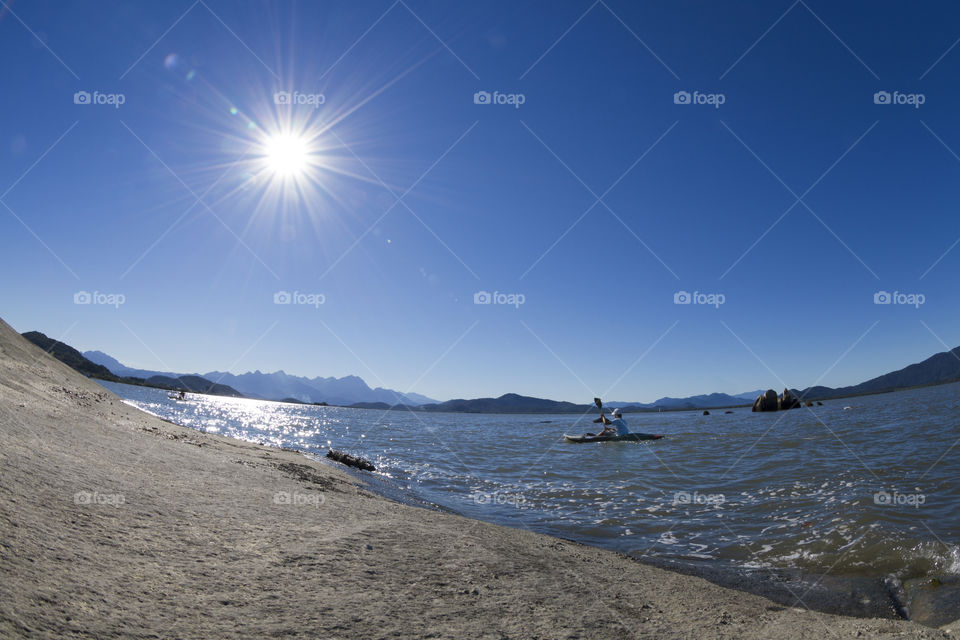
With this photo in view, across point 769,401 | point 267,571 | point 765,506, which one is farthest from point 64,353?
point 769,401

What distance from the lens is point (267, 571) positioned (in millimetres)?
3609

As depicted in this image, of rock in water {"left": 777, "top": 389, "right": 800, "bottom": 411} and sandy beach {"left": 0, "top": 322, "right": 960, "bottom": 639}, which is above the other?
rock in water {"left": 777, "top": 389, "right": 800, "bottom": 411}

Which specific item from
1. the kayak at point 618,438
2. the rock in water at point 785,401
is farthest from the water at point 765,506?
the rock in water at point 785,401

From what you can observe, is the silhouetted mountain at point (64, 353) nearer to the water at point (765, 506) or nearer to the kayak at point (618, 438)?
the kayak at point (618, 438)

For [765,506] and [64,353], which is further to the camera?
[64,353]

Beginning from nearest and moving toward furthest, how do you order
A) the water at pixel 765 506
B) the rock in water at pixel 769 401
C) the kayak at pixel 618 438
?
the water at pixel 765 506 < the kayak at pixel 618 438 < the rock in water at pixel 769 401

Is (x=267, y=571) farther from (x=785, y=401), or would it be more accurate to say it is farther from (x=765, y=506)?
(x=785, y=401)

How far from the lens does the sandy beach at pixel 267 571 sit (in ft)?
8.92

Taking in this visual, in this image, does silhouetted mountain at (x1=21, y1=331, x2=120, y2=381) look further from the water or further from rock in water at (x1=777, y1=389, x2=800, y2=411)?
rock in water at (x1=777, y1=389, x2=800, y2=411)

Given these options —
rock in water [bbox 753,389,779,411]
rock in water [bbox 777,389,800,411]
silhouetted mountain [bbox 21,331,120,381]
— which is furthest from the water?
silhouetted mountain [bbox 21,331,120,381]

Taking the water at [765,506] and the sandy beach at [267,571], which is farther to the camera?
the water at [765,506]

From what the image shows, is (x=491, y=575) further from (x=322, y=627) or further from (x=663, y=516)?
(x=663, y=516)

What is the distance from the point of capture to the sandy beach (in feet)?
8.92

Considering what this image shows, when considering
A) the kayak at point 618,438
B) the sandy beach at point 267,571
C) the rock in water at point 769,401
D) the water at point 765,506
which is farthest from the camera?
the rock in water at point 769,401
